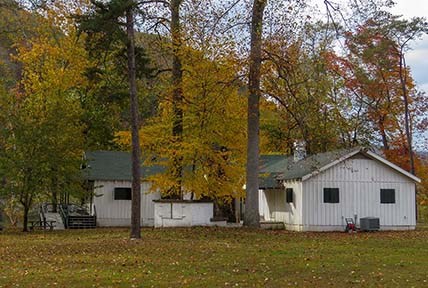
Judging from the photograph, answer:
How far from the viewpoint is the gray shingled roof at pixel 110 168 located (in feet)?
115

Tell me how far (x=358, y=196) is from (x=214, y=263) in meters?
17.7

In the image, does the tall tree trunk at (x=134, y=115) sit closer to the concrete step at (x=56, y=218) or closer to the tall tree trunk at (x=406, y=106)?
the concrete step at (x=56, y=218)

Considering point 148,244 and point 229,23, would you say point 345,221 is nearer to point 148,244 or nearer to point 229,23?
point 229,23

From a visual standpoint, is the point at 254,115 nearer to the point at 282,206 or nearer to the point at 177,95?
the point at 177,95

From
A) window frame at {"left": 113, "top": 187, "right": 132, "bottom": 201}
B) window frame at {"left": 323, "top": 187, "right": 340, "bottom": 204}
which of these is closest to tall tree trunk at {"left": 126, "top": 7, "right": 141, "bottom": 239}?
window frame at {"left": 323, "top": 187, "right": 340, "bottom": 204}

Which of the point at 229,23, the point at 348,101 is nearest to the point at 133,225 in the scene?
the point at 229,23

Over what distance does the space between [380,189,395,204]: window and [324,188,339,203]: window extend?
7.86 ft

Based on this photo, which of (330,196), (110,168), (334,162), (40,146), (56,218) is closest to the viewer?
(40,146)

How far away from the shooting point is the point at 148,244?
20.0 m

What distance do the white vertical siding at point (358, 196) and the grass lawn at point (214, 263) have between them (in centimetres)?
807

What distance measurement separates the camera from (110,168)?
119ft

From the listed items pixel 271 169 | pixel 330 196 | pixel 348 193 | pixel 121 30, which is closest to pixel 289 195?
pixel 330 196

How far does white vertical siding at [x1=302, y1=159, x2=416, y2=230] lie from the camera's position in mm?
30500

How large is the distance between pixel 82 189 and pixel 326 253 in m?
17.6
